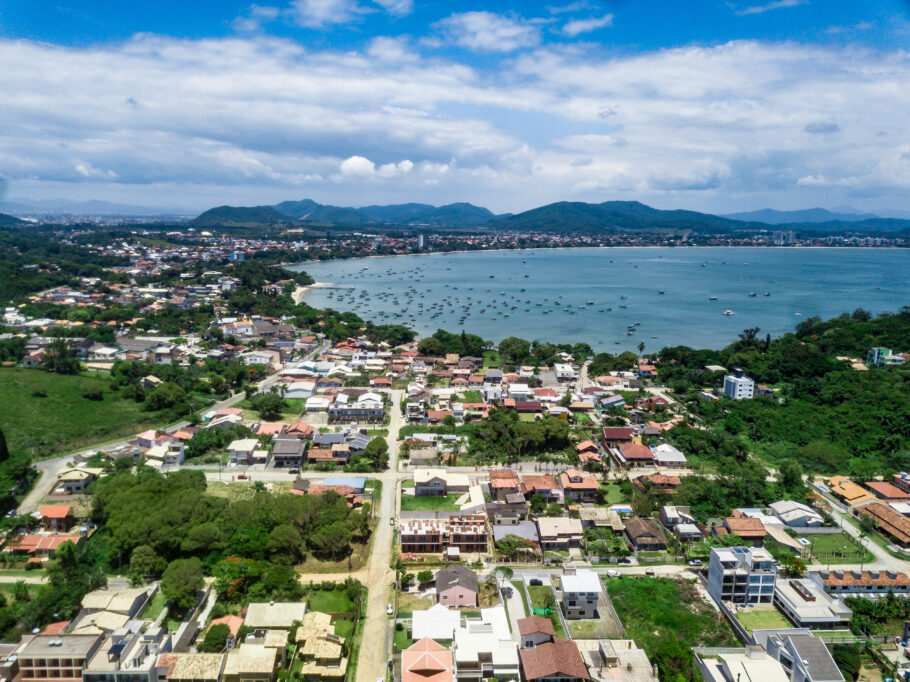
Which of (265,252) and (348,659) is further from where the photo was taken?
(265,252)

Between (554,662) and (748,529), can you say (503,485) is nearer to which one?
(748,529)

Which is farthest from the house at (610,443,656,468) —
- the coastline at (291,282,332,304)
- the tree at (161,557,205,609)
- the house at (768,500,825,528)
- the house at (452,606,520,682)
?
the coastline at (291,282,332,304)

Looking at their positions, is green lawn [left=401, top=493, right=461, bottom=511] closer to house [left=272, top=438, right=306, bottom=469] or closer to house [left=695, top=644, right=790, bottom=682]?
house [left=272, top=438, right=306, bottom=469]

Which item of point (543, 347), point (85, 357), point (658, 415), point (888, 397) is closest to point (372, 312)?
point (543, 347)

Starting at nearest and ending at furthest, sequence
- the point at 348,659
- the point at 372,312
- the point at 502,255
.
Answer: the point at 348,659
the point at 372,312
the point at 502,255

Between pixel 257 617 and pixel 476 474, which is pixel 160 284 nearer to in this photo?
pixel 476 474

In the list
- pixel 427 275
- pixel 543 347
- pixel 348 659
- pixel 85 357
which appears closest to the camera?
pixel 348 659
